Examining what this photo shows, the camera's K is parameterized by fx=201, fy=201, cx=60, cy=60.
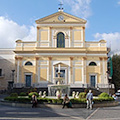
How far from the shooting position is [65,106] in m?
16.7

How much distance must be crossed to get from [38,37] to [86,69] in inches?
460

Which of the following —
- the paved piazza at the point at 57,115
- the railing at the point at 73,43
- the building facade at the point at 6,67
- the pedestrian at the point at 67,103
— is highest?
the railing at the point at 73,43

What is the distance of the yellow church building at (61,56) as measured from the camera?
3966cm

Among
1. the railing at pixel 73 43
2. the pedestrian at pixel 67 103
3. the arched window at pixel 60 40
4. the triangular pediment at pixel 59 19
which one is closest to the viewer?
the pedestrian at pixel 67 103

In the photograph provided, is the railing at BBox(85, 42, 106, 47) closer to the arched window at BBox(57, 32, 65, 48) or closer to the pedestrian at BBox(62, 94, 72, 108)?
the arched window at BBox(57, 32, 65, 48)

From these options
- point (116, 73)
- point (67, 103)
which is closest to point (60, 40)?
point (116, 73)

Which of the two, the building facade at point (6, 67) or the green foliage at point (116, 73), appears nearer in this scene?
the building facade at point (6, 67)

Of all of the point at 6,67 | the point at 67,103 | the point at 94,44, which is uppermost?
the point at 94,44

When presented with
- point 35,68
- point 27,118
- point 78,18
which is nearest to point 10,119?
point 27,118

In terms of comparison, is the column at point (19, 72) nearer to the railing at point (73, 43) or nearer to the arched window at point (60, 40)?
the railing at point (73, 43)

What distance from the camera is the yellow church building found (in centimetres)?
3966

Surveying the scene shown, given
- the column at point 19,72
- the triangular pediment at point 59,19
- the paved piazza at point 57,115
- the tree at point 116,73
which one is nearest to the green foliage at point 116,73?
the tree at point 116,73

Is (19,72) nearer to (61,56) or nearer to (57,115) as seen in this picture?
(61,56)

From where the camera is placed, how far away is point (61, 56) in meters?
40.1
